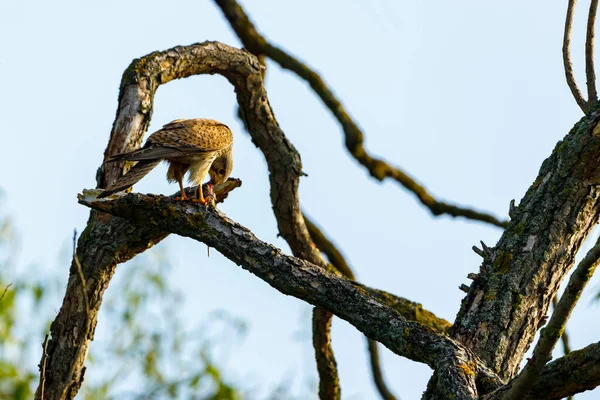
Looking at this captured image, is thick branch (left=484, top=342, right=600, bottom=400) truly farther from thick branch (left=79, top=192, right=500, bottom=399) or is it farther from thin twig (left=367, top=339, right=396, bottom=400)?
thin twig (left=367, top=339, right=396, bottom=400)

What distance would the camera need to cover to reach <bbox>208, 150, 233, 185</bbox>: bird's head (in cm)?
779

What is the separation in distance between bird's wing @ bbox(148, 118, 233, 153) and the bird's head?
430 mm

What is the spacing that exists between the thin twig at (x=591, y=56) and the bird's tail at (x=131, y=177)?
2.99m

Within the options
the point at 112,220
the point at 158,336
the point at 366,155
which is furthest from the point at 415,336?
the point at 366,155

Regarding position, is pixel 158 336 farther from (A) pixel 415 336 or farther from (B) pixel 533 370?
(B) pixel 533 370

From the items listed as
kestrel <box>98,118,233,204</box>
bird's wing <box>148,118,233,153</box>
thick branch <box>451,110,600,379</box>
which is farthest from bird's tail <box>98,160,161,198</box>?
thick branch <box>451,110,600,379</box>

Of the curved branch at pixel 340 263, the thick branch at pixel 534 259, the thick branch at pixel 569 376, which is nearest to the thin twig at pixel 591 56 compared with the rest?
the thick branch at pixel 534 259

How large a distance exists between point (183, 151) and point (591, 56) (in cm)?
304

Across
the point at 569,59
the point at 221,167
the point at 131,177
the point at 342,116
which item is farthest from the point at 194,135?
the point at 569,59

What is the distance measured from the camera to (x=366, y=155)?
27.4 feet

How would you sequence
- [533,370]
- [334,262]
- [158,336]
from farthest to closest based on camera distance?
[334,262]
[158,336]
[533,370]

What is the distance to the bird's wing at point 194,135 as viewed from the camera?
6375 millimetres

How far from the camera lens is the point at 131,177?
5.59 metres

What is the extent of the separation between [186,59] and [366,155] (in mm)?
2351
